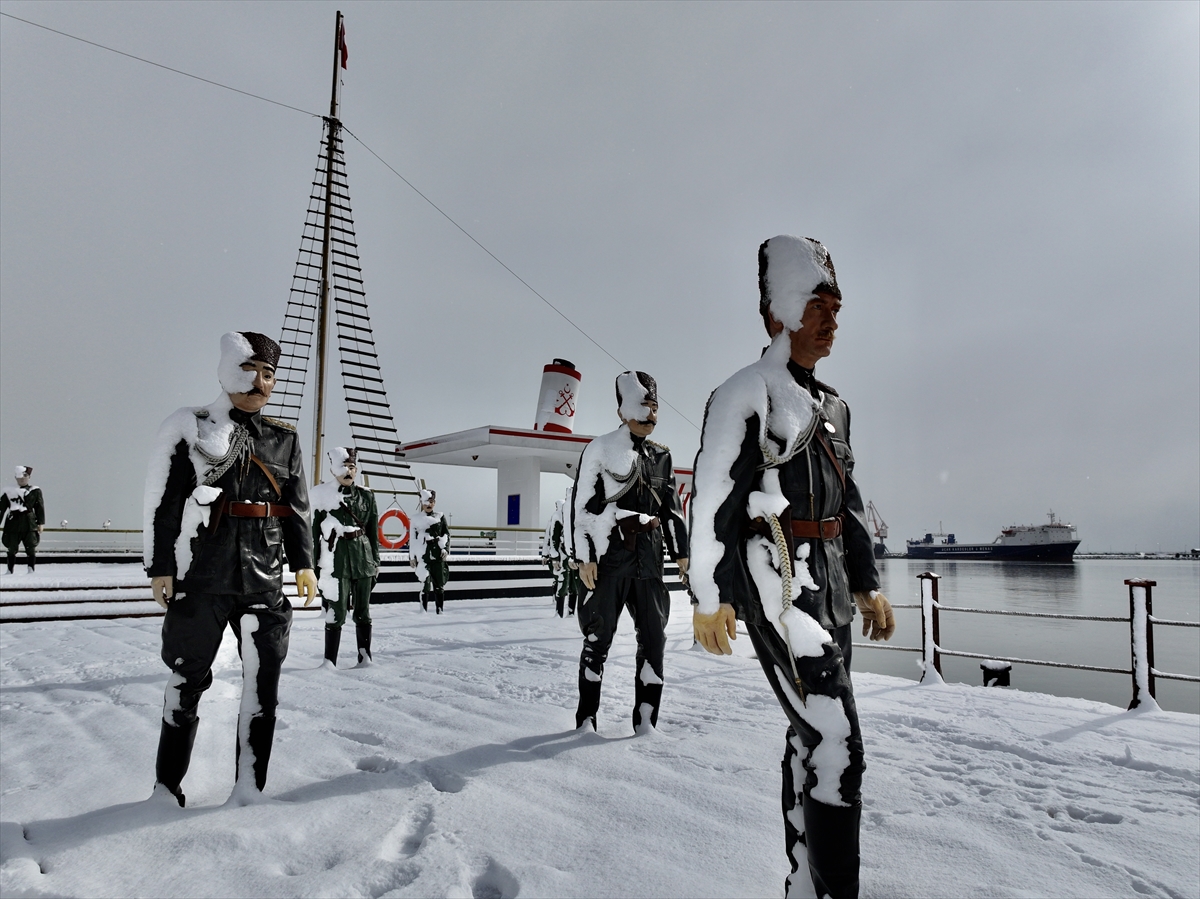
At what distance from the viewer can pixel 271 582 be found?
3.25m

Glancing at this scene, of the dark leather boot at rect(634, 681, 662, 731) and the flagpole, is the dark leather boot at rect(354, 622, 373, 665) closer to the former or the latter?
the dark leather boot at rect(634, 681, 662, 731)

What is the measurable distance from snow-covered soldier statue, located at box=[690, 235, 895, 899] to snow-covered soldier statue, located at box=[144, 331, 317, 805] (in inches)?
83.6

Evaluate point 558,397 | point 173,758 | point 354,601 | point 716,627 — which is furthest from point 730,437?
point 558,397

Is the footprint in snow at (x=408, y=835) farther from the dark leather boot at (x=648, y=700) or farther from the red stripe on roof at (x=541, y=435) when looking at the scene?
the red stripe on roof at (x=541, y=435)

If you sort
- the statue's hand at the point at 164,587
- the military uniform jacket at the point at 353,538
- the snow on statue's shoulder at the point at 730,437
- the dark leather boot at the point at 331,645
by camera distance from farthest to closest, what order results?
the military uniform jacket at the point at 353,538
the dark leather boot at the point at 331,645
the statue's hand at the point at 164,587
the snow on statue's shoulder at the point at 730,437

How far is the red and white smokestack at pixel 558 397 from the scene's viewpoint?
24562mm

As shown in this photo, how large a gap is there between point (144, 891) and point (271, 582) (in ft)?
4.19

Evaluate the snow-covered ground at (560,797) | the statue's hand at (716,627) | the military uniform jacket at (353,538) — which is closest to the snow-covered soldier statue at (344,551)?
the military uniform jacket at (353,538)

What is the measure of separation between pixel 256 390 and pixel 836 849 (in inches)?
123

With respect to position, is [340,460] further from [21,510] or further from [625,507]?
[21,510]

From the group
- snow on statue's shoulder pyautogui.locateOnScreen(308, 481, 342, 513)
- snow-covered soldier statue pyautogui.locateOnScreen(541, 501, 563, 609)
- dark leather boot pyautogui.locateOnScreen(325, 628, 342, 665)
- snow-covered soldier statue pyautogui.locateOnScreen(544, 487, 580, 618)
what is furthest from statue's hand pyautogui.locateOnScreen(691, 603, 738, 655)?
snow-covered soldier statue pyautogui.locateOnScreen(541, 501, 563, 609)

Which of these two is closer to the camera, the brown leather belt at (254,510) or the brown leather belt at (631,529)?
the brown leather belt at (254,510)

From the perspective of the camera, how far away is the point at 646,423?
15.6ft

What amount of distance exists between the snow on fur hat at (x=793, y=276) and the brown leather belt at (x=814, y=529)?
0.73 meters
